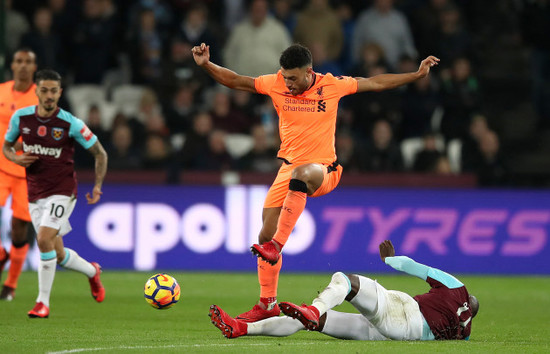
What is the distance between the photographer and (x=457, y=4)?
1944 centimetres

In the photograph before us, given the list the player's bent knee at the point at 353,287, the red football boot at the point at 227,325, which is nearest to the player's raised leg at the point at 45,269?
the red football boot at the point at 227,325

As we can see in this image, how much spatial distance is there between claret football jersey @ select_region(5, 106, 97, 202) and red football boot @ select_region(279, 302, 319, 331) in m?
3.44

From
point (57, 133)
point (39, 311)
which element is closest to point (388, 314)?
Result: point (39, 311)

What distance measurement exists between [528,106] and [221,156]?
581 centimetres

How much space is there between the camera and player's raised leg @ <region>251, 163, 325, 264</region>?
8414 millimetres

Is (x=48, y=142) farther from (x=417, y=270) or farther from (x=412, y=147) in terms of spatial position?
(x=412, y=147)

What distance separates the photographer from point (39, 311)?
9.69 metres

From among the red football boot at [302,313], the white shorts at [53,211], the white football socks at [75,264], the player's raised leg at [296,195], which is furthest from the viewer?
the white football socks at [75,264]

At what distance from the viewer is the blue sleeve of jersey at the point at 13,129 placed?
32.5 feet

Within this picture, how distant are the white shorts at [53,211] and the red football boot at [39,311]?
0.72 meters

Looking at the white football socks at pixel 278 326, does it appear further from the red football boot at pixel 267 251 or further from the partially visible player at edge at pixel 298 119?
the partially visible player at edge at pixel 298 119

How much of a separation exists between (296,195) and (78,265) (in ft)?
10.1

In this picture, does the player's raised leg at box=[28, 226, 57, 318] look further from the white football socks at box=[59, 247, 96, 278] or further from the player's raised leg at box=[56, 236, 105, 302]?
the white football socks at box=[59, 247, 96, 278]

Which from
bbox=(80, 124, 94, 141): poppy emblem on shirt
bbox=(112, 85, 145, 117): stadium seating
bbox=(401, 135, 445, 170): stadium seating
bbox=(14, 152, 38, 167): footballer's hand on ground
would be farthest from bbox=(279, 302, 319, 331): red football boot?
bbox=(112, 85, 145, 117): stadium seating
